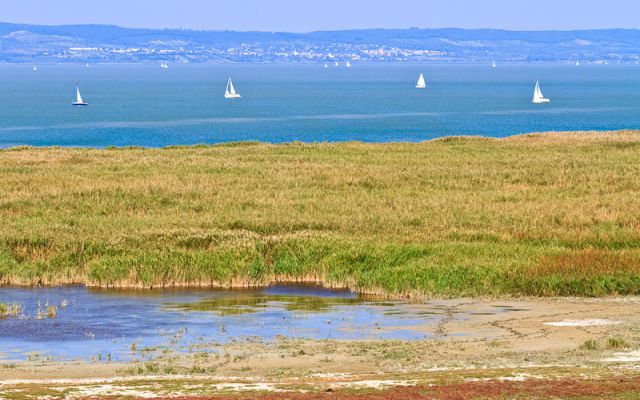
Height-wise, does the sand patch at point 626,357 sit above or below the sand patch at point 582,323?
above

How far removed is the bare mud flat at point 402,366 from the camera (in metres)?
18.8

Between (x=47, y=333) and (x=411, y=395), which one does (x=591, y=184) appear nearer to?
(x=47, y=333)

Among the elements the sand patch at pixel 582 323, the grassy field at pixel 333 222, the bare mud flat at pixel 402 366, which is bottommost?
the grassy field at pixel 333 222

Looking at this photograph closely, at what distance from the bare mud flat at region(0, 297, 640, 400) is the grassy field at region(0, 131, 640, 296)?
5544 millimetres

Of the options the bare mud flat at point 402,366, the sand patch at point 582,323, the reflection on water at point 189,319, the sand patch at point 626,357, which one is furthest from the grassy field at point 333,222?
the sand patch at point 626,357

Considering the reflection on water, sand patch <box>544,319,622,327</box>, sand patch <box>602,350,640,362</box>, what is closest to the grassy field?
the reflection on water

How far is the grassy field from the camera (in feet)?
114

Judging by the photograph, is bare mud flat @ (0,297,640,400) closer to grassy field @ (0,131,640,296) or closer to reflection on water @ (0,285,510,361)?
reflection on water @ (0,285,510,361)

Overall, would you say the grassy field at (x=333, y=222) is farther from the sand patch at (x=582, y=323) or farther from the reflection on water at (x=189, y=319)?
the sand patch at (x=582, y=323)

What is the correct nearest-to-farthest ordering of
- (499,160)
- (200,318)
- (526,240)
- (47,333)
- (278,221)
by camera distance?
1. (47,333)
2. (200,318)
3. (526,240)
4. (278,221)
5. (499,160)

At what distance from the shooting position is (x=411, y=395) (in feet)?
59.7

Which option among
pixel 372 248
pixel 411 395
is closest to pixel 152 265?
pixel 372 248

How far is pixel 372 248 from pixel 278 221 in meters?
6.01

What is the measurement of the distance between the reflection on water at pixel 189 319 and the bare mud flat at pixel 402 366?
0.65 metres
